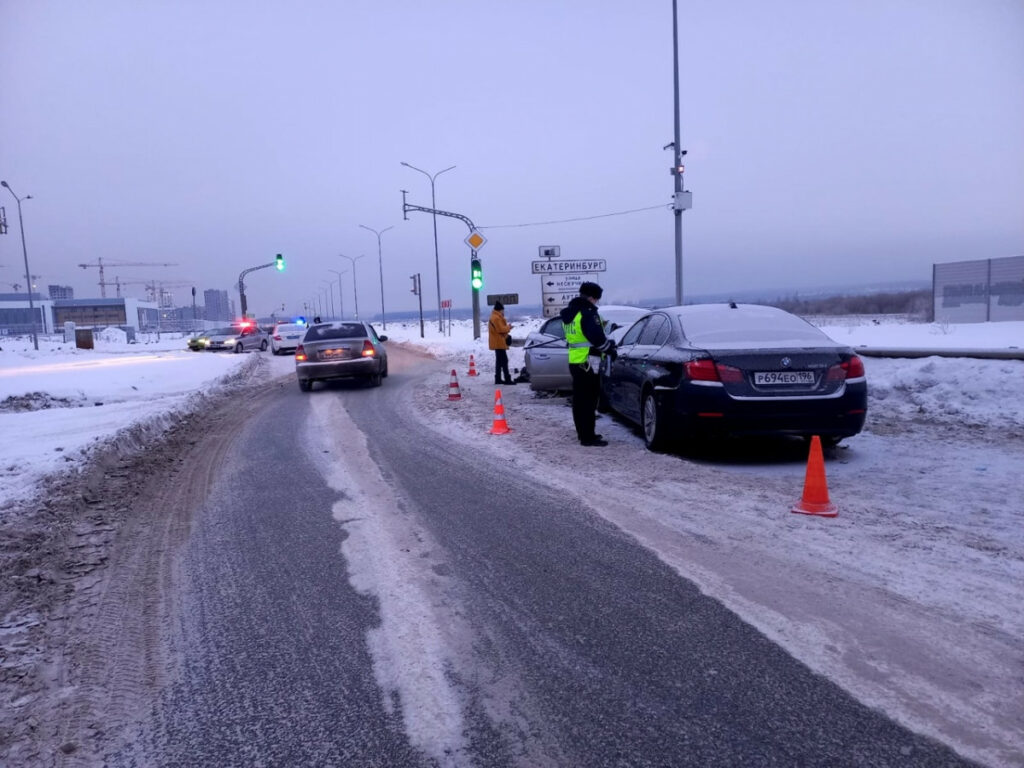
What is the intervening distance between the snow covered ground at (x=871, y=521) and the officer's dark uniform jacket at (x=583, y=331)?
1.14 m

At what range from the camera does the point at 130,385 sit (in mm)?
16500

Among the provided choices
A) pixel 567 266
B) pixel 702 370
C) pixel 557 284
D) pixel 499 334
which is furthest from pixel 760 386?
pixel 567 266

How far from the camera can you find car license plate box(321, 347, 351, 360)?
619 inches

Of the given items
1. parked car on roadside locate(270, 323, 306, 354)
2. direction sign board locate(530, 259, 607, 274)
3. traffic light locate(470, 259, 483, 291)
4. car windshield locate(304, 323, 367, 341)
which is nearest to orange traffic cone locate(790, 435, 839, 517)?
car windshield locate(304, 323, 367, 341)

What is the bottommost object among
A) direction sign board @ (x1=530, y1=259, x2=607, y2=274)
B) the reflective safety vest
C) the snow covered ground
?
the snow covered ground

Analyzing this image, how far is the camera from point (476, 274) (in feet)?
92.6

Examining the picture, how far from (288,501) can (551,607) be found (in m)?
3.24

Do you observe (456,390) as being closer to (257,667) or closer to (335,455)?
(335,455)

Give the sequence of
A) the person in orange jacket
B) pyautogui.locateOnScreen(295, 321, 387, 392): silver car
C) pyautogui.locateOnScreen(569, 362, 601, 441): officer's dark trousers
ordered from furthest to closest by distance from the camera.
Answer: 1. pyautogui.locateOnScreen(295, 321, 387, 392): silver car
2. the person in orange jacket
3. pyautogui.locateOnScreen(569, 362, 601, 441): officer's dark trousers

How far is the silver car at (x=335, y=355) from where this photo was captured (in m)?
15.6

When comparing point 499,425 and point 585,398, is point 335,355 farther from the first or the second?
point 585,398

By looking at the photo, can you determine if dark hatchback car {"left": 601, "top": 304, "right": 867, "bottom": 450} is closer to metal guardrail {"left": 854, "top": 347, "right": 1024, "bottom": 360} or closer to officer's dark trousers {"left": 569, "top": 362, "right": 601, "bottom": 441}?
officer's dark trousers {"left": 569, "top": 362, "right": 601, "bottom": 441}

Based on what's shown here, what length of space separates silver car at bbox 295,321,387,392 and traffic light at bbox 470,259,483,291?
469 inches

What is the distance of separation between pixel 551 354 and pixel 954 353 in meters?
6.48
